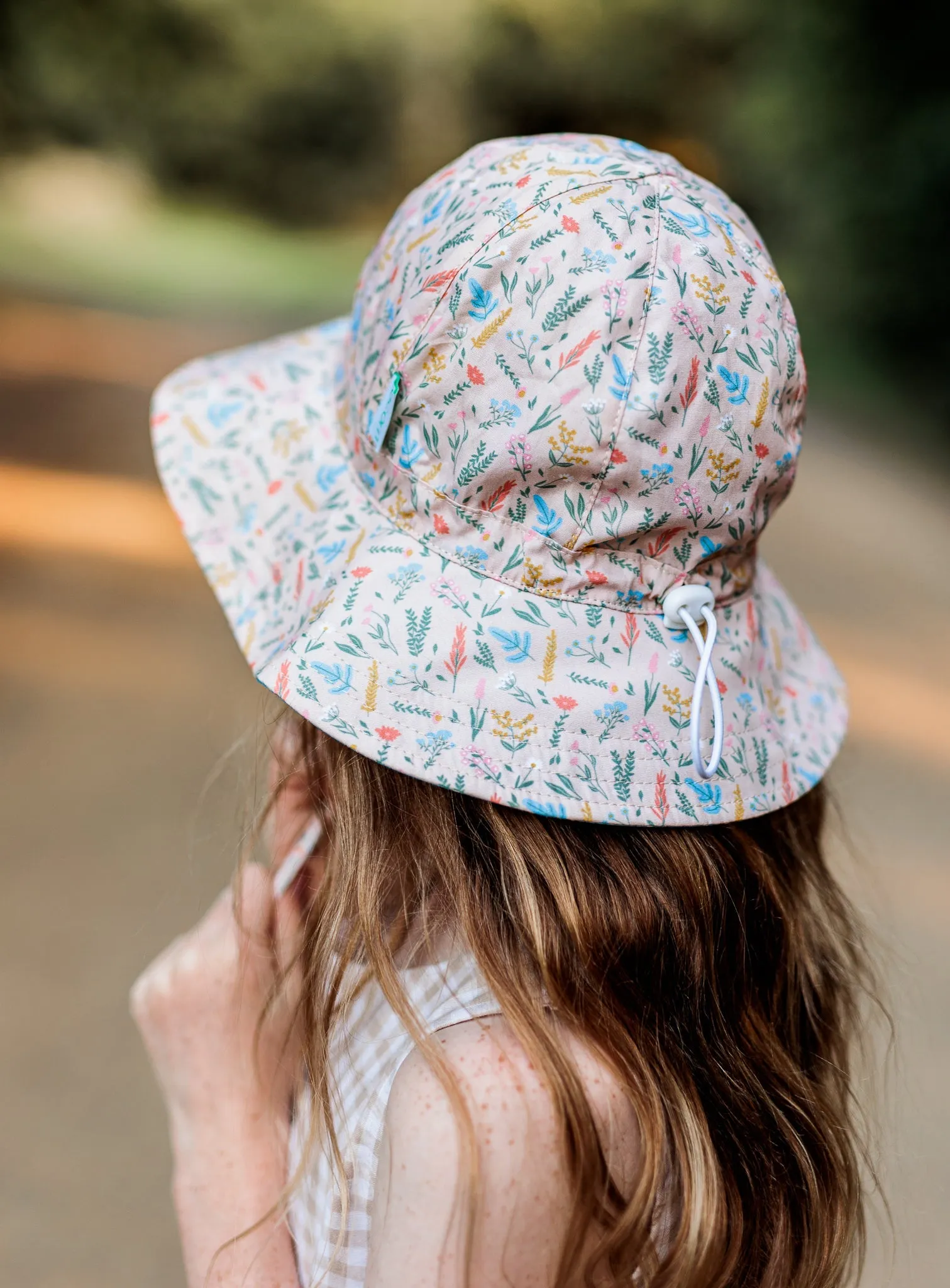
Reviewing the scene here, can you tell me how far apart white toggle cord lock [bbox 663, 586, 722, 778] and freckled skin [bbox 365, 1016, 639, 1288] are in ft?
0.74

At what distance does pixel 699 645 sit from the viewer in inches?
30.9

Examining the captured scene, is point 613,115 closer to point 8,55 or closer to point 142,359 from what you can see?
point 8,55

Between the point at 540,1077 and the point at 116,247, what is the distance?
18.9 feet

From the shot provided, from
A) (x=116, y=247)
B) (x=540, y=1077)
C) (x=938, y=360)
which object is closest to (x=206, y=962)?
(x=540, y=1077)

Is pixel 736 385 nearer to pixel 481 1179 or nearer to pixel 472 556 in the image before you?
pixel 472 556

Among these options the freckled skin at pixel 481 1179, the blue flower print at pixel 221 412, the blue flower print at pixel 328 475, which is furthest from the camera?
the blue flower print at pixel 221 412

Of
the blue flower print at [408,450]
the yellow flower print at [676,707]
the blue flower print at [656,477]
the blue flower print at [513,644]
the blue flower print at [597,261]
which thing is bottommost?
the yellow flower print at [676,707]

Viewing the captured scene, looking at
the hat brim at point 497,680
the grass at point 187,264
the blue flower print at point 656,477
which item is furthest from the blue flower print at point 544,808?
the grass at point 187,264

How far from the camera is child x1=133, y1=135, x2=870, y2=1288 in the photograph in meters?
0.73

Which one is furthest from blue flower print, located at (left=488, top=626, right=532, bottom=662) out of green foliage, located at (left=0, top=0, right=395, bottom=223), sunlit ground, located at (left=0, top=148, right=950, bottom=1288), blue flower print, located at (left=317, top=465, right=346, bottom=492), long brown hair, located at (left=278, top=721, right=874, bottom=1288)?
green foliage, located at (left=0, top=0, right=395, bottom=223)

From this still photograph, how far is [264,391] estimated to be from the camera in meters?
1.01

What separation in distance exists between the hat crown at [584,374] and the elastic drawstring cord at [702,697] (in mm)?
33

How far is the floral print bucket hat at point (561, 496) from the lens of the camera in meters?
0.73

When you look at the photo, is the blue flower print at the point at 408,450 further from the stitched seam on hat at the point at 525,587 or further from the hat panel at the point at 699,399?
the hat panel at the point at 699,399
